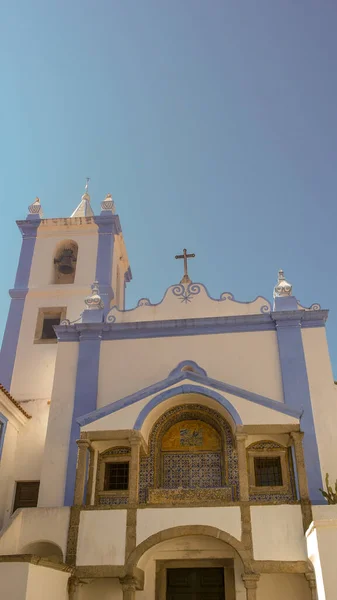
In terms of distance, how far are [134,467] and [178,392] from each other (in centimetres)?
182

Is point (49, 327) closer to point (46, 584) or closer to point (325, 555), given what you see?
point (46, 584)

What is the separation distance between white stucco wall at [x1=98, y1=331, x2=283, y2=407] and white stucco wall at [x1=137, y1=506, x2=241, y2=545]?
3.33 m

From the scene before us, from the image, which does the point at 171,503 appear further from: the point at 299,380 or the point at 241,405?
the point at 299,380

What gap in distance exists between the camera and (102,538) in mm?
10828

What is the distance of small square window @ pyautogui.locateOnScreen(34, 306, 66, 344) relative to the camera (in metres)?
17.0

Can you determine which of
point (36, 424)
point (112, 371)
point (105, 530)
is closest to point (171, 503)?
point (105, 530)

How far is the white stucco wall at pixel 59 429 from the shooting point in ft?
41.8

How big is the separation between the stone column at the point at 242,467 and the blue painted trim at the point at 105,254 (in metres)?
6.78

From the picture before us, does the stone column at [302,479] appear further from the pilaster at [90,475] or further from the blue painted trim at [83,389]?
the blue painted trim at [83,389]

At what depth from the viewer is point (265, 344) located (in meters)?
14.0

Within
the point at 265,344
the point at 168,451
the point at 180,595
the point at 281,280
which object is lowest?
the point at 180,595

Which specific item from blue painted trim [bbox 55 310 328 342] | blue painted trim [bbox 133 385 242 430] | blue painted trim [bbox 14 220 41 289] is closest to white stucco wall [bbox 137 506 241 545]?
blue painted trim [bbox 133 385 242 430]

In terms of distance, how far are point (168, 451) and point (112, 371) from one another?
8.23 feet

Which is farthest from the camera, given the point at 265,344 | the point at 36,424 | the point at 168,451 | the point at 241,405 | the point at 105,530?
the point at 36,424
